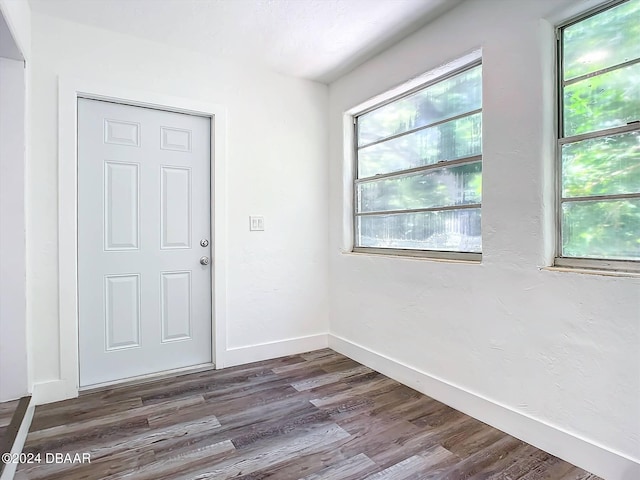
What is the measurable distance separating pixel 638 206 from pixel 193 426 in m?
2.44

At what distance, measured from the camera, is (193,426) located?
6.70 ft

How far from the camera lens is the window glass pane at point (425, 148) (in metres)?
2.27

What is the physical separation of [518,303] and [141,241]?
2.51m

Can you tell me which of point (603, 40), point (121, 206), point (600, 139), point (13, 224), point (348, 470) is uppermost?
point (603, 40)

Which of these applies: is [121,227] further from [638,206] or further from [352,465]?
[638,206]

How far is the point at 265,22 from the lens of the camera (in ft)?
7.86

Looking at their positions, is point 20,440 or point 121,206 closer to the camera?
point 20,440

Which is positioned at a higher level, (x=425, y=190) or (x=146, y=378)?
Answer: (x=425, y=190)

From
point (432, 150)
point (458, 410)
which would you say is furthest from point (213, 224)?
point (458, 410)

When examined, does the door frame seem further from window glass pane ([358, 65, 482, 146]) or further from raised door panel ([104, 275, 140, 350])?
window glass pane ([358, 65, 482, 146])

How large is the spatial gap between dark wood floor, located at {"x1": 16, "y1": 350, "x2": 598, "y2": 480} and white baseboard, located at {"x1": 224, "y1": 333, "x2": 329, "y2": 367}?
1.01 ft

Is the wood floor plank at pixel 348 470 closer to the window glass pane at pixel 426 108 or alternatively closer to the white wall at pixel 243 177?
the white wall at pixel 243 177

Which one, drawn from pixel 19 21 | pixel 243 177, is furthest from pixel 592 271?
pixel 19 21

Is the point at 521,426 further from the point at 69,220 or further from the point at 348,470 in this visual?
the point at 69,220
